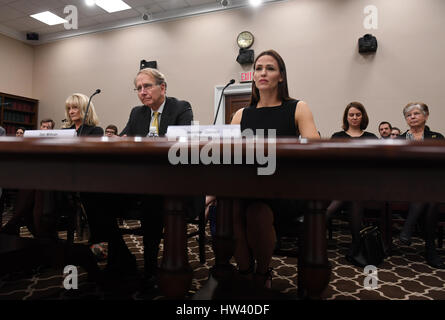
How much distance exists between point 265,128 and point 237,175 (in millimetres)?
1106

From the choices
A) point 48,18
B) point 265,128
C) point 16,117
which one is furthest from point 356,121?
point 16,117

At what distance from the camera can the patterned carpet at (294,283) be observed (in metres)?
1.42

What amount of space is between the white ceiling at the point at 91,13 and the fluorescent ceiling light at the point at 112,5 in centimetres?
9

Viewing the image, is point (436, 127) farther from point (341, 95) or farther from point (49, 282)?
point (49, 282)

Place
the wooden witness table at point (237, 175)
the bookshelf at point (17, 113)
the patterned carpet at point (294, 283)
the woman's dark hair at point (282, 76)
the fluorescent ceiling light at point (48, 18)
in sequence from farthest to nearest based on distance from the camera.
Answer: the bookshelf at point (17, 113) → the fluorescent ceiling light at point (48, 18) → the woman's dark hair at point (282, 76) → the patterned carpet at point (294, 283) → the wooden witness table at point (237, 175)

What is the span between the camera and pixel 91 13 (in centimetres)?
550

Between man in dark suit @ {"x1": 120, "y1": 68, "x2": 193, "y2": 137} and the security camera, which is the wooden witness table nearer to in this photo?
man in dark suit @ {"x1": 120, "y1": 68, "x2": 193, "y2": 137}

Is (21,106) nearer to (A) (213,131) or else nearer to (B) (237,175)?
(A) (213,131)

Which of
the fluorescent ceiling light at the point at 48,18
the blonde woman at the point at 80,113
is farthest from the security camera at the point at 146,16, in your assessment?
the blonde woman at the point at 80,113

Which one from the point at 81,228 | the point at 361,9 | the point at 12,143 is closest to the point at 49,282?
the point at 81,228

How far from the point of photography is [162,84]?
1.95 metres

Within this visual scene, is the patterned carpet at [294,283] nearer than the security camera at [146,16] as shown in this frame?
Yes

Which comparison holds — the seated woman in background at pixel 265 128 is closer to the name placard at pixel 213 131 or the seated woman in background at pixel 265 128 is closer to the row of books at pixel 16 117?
the name placard at pixel 213 131
